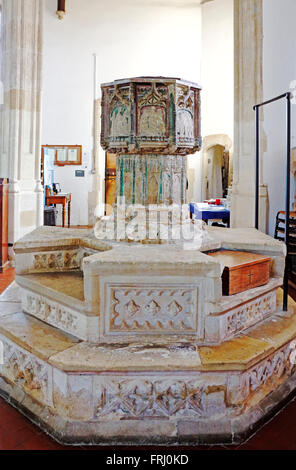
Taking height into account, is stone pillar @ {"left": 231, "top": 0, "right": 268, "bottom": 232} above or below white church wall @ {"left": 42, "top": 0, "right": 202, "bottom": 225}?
below

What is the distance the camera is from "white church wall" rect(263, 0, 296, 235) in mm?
4805

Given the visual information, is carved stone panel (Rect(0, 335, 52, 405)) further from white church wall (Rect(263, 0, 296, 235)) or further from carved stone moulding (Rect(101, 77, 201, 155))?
white church wall (Rect(263, 0, 296, 235))

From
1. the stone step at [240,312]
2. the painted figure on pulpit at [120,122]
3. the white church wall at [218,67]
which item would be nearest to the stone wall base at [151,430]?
the stone step at [240,312]

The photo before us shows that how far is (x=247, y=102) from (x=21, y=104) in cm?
287

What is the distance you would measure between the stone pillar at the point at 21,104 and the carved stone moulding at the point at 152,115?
2.78 metres

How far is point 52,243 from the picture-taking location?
2531mm

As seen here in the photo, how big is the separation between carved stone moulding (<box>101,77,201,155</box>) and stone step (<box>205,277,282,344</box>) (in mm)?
1077

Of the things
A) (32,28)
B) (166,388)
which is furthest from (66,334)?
(32,28)

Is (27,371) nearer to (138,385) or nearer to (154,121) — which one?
(138,385)

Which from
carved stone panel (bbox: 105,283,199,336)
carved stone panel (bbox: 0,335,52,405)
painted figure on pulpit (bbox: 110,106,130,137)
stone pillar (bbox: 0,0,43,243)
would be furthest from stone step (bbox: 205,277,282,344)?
stone pillar (bbox: 0,0,43,243)

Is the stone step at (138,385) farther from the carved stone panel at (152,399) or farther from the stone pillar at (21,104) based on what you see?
the stone pillar at (21,104)

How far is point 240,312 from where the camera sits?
2043 millimetres

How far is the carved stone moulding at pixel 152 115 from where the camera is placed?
258 centimetres

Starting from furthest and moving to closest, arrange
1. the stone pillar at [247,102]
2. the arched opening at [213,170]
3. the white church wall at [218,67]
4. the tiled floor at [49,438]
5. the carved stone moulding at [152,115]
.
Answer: the arched opening at [213,170], the white church wall at [218,67], the stone pillar at [247,102], the carved stone moulding at [152,115], the tiled floor at [49,438]
